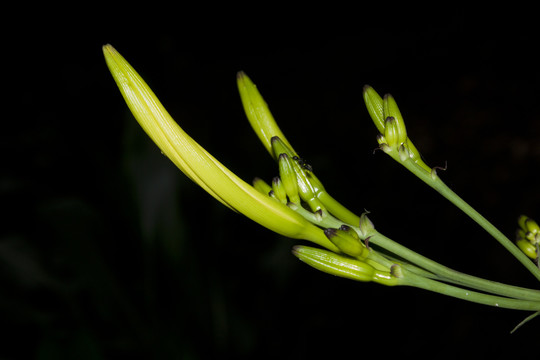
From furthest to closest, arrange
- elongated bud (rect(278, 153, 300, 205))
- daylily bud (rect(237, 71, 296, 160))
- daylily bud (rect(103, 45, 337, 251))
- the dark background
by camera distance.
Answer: the dark background
daylily bud (rect(237, 71, 296, 160))
elongated bud (rect(278, 153, 300, 205))
daylily bud (rect(103, 45, 337, 251))

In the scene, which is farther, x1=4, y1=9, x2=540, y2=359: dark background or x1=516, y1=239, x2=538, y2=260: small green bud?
x1=4, y1=9, x2=540, y2=359: dark background

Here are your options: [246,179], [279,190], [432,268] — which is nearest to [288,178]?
[279,190]

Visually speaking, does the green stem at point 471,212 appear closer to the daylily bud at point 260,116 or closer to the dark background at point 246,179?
the daylily bud at point 260,116

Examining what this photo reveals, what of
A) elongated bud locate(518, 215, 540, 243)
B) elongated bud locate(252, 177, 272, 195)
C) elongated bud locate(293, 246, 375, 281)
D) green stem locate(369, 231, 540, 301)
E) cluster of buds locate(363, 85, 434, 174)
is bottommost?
A: elongated bud locate(293, 246, 375, 281)

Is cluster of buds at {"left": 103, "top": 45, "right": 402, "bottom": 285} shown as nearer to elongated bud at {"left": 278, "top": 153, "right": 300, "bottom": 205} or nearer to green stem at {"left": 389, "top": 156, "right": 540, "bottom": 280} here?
elongated bud at {"left": 278, "top": 153, "right": 300, "bottom": 205}

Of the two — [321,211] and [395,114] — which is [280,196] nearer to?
[321,211]

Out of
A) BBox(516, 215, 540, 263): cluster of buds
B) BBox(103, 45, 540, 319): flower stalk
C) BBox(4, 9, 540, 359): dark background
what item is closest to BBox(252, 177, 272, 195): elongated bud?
BBox(103, 45, 540, 319): flower stalk

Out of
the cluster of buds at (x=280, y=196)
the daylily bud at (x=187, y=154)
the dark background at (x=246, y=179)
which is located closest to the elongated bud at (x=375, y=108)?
the cluster of buds at (x=280, y=196)
